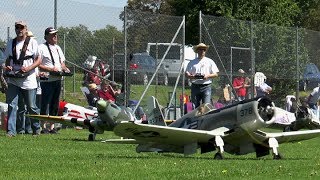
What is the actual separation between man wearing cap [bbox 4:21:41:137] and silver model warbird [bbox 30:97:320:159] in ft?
7.93

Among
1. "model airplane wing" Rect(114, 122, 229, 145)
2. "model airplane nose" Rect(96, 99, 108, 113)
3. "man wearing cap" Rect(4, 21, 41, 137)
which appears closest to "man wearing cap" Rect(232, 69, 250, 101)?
"man wearing cap" Rect(4, 21, 41, 137)

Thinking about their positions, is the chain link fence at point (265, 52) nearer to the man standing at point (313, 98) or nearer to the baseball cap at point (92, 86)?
the man standing at point (313, 98)

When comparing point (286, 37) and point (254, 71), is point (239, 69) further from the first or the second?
point (286, 37)

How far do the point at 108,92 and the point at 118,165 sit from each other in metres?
11.3

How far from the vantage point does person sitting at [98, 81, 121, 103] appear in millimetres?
22109

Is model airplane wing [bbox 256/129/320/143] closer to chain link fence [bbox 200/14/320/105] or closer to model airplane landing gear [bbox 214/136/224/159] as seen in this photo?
model airplane landing gear [bbox 214/136/224/159]

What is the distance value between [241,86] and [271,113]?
1213 centimetres

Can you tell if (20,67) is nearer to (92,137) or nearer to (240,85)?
(92,137)

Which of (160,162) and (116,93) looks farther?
(116,93)

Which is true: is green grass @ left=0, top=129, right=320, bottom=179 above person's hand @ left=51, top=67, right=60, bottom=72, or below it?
below

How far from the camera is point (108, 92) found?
22.2 metres

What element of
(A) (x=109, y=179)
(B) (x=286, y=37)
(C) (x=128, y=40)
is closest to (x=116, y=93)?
(C) (x=128, y=40)

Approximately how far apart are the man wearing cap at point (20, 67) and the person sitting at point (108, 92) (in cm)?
543

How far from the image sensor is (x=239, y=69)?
25.7 metres
